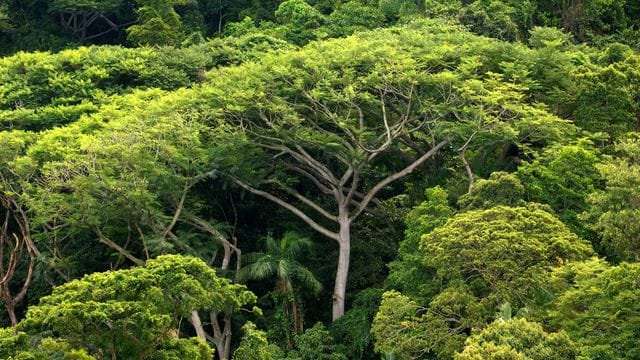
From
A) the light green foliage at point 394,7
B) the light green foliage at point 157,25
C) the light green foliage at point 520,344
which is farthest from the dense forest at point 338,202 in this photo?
the light green foliage at point 157,25

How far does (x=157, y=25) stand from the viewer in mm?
43594

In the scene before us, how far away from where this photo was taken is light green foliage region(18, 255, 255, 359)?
56.9ft

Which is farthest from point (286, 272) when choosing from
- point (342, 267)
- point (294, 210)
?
point (294, 210)

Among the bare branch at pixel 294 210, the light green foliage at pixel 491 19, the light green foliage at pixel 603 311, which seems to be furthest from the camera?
the light green foliage at pixel 491 19

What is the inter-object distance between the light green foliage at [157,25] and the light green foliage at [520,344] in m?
28.6

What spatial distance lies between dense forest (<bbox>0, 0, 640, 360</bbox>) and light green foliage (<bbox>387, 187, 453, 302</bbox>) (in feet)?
0.22

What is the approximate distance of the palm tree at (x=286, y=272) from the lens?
27078 mm

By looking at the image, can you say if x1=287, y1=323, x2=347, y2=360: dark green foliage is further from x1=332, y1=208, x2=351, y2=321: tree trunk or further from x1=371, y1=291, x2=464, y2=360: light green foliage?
x1=371, y1=291, x2=464, y2=360: light green foliage

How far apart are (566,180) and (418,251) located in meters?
4.04

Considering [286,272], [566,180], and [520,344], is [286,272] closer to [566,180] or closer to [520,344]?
[566,180]

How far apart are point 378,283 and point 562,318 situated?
1035 centimetres

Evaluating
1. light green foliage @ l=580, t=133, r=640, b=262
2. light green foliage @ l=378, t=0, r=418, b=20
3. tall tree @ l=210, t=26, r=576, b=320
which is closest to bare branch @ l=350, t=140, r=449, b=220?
tall tree @ l=210, t=26, r=576, b=320

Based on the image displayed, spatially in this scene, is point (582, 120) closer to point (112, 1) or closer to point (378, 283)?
point (378, 283)

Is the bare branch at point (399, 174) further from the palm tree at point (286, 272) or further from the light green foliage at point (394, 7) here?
the light green foliage at point (394, 7)
